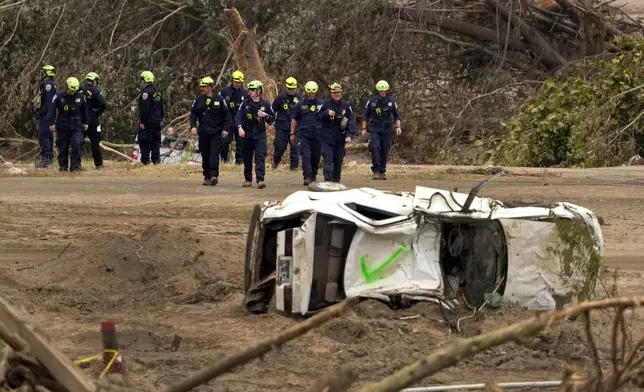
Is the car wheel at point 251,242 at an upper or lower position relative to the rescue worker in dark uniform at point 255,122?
lower

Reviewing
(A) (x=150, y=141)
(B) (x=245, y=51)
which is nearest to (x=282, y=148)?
(A) (x=150, y=141)

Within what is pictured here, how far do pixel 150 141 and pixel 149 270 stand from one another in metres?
13.6

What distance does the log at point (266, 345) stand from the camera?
3.89 m

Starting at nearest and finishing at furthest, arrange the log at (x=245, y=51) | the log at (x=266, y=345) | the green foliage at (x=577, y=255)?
the log at (x=266, y=345) < the green foliage at (x=577, y=255) < the log at (x=245, y=51)

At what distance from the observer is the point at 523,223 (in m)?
9.09

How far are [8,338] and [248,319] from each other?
18.0ft

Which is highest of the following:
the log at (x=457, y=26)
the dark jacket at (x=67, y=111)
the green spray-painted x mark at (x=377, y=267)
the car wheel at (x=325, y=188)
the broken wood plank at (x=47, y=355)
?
the log at (x=457, y=26)

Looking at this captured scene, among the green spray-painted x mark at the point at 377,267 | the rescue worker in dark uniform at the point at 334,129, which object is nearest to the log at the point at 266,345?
the green spray-painted x mark at the point at 377,267

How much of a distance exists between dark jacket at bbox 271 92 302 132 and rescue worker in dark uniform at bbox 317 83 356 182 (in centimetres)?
296

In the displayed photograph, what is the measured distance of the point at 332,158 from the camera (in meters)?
19.5

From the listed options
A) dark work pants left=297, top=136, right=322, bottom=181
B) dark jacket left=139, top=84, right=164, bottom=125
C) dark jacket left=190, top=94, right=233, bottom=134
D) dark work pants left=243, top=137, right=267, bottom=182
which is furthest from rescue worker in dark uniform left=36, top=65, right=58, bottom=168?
dark work pants left=297, top=136, right=322, bottom=181

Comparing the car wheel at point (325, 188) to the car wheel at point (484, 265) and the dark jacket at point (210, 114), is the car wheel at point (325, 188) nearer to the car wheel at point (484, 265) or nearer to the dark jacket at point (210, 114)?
the car wheel at point (484, 265)

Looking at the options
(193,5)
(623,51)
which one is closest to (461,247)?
(623,51)

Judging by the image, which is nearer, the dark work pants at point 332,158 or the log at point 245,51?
the dark work pants at point 332,158
